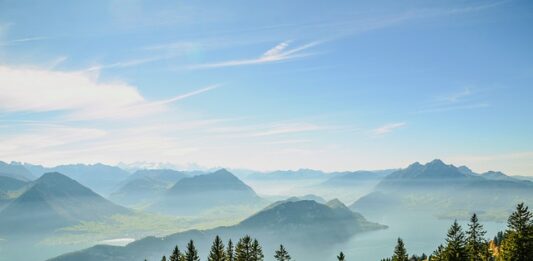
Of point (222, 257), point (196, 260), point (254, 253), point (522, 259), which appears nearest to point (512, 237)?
point (522, 259)

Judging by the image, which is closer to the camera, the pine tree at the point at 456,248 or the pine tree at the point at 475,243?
the pine tree at the point at 456,248

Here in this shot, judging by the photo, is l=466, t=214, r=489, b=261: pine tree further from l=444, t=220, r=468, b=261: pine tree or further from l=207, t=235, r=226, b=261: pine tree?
l=207, t=235, r=226, b=261: pine tree

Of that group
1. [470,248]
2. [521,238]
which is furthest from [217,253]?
[521,238]

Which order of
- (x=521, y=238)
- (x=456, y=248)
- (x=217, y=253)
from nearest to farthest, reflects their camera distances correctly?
(x=521, y=238)
(x=456, y=248)
(x=217, y=253)

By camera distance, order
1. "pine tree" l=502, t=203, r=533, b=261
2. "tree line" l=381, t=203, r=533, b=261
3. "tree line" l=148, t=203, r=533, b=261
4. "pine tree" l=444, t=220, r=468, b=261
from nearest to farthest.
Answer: "pine tree" l=502, t=203, r=533, b=261
"tree line" l=381, t=203, r=533, b=261
"tree line" l=148, t=203, r=533, b=261
"pine tree" l=444, t=220, r=468, b=261

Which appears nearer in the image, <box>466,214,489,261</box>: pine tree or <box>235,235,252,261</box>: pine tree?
<box>235,235,252,261</box>: pine tree

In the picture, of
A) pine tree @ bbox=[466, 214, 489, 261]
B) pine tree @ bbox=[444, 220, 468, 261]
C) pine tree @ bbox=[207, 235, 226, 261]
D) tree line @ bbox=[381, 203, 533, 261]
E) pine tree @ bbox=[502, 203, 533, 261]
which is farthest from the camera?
pine tree @ bbox=[466, 214, 489, 261]

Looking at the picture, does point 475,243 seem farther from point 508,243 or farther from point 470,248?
point 508,243

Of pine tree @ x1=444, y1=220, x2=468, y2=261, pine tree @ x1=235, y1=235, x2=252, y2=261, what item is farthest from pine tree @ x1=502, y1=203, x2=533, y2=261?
pine tree @ x1=235, y1=235, x2=252, y2=261

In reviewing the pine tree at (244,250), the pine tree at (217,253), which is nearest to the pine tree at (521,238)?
the pine tree at (244,250)

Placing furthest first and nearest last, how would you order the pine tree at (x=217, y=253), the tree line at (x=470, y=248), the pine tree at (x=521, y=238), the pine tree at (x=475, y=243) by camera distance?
the pine tree at (x=475, y=243), the pine tree at (x=217, y=253), the tree line at (x=470, y=248), the pine tree at (x=521, y=238)

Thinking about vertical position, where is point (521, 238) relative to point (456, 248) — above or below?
above

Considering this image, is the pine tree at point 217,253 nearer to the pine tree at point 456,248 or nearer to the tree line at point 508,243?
the tree line at point 508,243

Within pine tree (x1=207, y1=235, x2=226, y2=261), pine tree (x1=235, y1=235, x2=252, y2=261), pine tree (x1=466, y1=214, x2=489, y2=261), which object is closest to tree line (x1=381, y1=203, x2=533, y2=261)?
pine tree (x1=466, y1=214, x2=489, y2=261)
